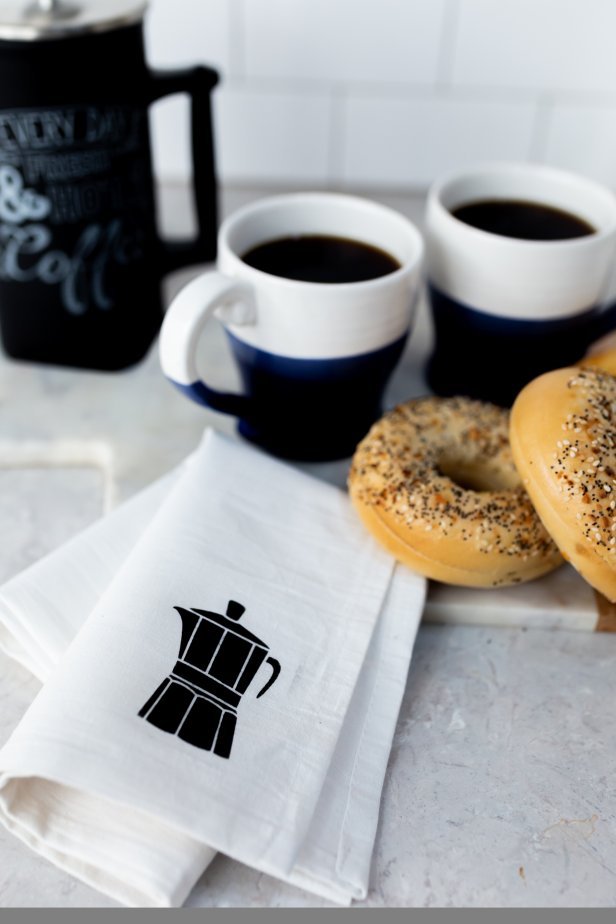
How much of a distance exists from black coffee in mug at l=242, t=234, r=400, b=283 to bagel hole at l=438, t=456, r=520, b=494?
0.18 m

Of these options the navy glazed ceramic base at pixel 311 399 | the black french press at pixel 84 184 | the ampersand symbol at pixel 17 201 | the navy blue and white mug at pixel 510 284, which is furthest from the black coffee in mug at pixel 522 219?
the ampersand symbol at pixel 17 201

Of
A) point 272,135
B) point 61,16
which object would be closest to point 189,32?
point 272,135

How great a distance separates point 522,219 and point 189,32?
19.3 inches

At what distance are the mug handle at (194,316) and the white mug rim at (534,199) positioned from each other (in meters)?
0.20

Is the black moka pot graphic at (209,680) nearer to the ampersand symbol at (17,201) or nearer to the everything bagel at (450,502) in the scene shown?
the everything bagel at (450,502)

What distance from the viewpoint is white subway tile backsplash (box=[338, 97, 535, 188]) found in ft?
3.51

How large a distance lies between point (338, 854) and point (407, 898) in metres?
0.05

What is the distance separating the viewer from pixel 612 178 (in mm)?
1130

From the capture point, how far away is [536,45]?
101cm

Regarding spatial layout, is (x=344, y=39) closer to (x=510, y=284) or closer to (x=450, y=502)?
(x=510, y=284)

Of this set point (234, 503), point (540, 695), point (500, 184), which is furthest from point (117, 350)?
point (540, 695)

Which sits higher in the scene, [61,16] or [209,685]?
[61,16]

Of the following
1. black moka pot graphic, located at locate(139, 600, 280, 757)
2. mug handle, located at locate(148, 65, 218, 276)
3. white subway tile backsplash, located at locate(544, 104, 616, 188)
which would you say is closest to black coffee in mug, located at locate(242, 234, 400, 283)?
mug handle, located at locate(148, 65, 218, 276)

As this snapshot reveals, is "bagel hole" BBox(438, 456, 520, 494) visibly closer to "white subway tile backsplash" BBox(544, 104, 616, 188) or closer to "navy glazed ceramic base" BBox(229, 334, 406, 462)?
"navy glazed ceramic base" BBox(229, 334, 406, 462)
